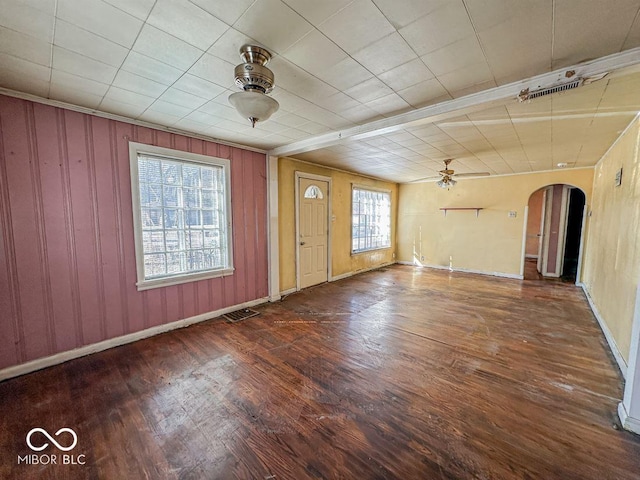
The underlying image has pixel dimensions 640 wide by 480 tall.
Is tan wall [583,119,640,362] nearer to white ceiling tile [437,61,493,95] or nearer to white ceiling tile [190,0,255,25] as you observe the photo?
white ceiling tile [437,61,493,95]

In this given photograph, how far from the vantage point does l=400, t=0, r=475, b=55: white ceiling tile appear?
4.45ft

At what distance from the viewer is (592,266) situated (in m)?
4.30

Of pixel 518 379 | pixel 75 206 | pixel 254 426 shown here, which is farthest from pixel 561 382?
pixel 75 206

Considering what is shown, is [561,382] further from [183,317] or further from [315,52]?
[183,317]

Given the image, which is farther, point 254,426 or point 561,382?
point 561,382

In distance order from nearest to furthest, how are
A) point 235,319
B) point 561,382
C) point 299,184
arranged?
1. point 561,382
2. point 235,319
3. point 299,184

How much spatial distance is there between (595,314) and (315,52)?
4996mm

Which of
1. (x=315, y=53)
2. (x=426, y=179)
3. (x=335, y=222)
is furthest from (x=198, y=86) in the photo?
(x=426, y=179)

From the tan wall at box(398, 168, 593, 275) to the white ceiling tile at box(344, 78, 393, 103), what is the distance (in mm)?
5326

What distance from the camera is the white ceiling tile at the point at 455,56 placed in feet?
5.27

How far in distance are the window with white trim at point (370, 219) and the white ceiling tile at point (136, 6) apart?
5.12m

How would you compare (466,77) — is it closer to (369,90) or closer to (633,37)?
(369,90)

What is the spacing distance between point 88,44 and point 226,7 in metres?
0.99

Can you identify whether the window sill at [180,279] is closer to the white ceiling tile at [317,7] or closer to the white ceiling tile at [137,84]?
the white ceiling tile at [137,84]
